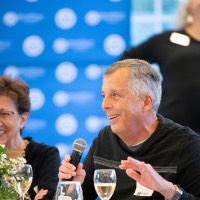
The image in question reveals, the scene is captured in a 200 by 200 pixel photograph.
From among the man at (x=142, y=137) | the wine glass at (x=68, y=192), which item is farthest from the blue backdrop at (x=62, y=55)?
the wine glass at (x=68, y=192)

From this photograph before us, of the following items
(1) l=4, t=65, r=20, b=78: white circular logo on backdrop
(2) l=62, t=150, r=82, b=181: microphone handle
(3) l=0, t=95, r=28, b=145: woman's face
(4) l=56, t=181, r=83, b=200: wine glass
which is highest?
(1) l=4, t=65, r=20, b=78: white circular logo on backdrop

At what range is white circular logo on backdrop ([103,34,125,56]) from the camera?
6031mm

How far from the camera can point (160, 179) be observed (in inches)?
91.8

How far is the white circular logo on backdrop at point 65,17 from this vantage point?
614cm

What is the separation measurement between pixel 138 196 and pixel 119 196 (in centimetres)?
13

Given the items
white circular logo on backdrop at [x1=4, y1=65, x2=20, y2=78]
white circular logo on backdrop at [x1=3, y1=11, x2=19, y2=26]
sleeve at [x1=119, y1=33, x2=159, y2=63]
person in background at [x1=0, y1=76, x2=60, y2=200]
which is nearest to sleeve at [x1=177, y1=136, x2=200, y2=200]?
person in background at [x1=0, y1=76, x2=60, y2=200]

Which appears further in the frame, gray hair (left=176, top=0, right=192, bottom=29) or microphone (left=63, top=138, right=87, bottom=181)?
gray hair (left=176, top=0, right=192, bottom=29)

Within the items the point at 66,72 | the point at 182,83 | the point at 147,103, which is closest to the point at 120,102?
the point at 147,103

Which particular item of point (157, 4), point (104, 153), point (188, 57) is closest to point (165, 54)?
point (188, 57)

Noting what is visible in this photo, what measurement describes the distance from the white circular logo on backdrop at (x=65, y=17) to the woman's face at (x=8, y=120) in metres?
2.88

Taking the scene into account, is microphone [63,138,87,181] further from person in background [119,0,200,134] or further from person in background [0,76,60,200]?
person in background [119,0,200,134]

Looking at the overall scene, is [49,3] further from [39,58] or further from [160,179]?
[160,179]

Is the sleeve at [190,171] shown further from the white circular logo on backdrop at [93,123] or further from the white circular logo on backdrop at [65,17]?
the white circular logo on backdrop at [65,17]

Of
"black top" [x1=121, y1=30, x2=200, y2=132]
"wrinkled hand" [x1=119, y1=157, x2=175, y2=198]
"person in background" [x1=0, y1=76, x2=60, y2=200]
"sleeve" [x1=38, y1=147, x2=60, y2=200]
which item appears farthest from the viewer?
"black top" [x1=121, y1=30, x2=200, y2=132]
